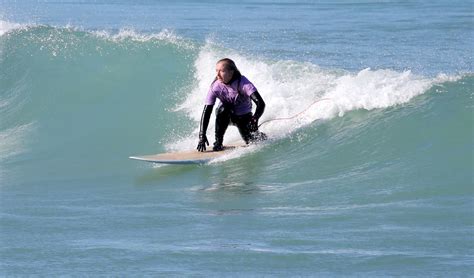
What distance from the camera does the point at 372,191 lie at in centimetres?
927

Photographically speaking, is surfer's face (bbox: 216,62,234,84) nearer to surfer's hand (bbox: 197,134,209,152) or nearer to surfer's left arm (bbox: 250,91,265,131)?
surfer's left arm (bbox: 250,91,265,131)

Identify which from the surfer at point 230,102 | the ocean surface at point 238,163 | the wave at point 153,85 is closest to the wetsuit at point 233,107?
the surfer at point 230,102

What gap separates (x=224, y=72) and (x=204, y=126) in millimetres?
646

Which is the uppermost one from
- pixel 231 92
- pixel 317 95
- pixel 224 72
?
pixel 317 95

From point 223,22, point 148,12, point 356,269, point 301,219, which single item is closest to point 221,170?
point 301,219

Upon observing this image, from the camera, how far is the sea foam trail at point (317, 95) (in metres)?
12.5

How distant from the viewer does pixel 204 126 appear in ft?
36.4

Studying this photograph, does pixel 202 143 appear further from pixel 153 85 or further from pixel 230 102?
pixel 153 85

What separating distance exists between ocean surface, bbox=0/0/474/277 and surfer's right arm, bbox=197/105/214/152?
0.28 m

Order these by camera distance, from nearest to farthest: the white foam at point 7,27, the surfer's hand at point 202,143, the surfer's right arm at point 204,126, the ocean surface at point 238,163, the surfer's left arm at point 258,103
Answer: the ocean surface at point 238,163 → the surfer's left arm at point 258,103 → the surfer's right arm at point 204,126 → the surfer's hand at point 202,143 → the white foam at point 7,27

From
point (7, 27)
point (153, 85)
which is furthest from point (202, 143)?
point (7, 27)

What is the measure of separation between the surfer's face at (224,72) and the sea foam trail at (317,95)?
1274 millimetres

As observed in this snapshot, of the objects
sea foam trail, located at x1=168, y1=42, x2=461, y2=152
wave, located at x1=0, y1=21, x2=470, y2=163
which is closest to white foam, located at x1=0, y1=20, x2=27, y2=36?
wave, located at x1=0, y1=21, x2=470, y2=163

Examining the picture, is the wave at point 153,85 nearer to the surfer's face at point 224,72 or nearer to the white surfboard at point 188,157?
the white surfboard at point 188,157
